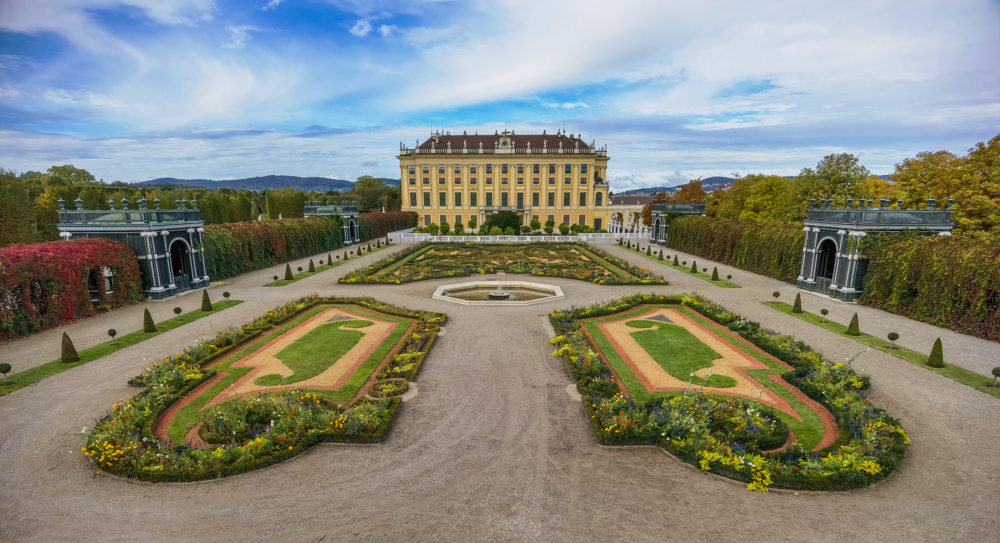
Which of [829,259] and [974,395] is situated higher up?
[829,259]

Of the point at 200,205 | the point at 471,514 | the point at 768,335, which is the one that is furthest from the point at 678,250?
the point at 200,205

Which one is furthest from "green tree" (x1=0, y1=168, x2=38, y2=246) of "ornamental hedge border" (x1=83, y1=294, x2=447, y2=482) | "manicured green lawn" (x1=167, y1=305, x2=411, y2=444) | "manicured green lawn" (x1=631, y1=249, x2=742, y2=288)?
"manicured green lawn" (x1=631, y1=249, x2=742, y2=288)

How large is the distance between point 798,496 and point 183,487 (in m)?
13.2

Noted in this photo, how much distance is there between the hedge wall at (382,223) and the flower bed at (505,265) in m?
12.6

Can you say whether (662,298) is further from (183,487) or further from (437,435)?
(183,487)

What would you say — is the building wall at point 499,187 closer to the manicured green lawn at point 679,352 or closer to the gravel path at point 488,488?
the manicured green lawn at point 679,352

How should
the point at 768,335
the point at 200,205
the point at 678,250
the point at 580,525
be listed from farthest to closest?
1. the point at 200,205
2. the point at 678,250
3. the point at 768,335
4. the point at 580,525

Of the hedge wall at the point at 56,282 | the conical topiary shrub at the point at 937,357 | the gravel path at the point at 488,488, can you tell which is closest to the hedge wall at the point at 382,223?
the hedge wall at the point at 56,282

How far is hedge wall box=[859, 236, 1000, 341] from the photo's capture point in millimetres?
18156

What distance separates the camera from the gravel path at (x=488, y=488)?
7.91 m

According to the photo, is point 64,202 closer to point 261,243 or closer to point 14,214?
point 261,243

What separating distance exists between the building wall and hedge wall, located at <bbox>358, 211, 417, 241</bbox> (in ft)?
14.1

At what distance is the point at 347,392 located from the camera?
13.5m

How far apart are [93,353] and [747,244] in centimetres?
4277
